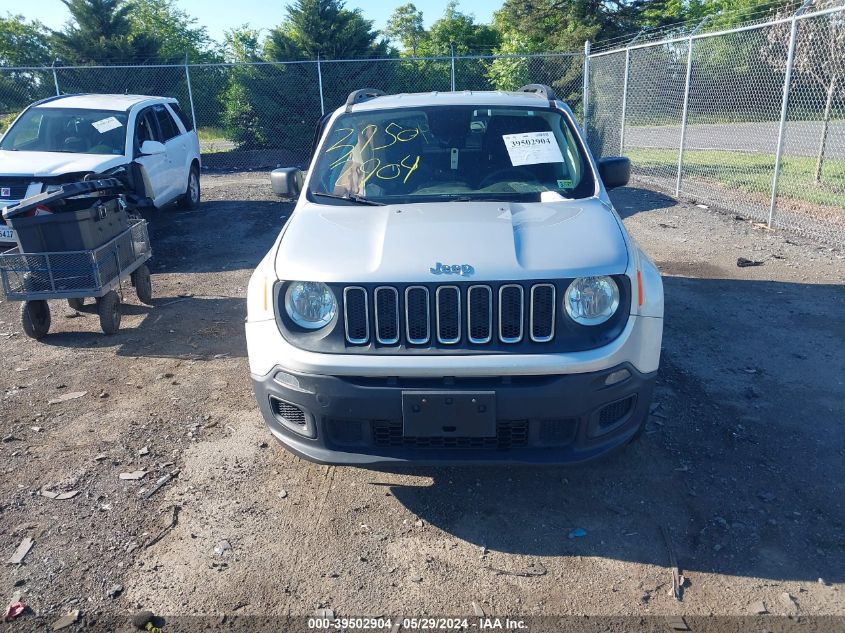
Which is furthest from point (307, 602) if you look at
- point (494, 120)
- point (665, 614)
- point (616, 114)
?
point (616, 114)

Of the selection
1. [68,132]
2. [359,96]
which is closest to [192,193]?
[68,132]

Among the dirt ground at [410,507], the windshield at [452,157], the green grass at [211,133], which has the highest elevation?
the windshield at [452,157]

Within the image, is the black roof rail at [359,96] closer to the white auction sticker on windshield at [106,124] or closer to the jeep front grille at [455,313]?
the jeep front grille at [455,313]

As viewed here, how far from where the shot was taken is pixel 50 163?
8289mm

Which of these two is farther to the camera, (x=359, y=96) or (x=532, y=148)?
(x=359, y=96)

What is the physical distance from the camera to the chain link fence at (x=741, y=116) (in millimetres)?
10016

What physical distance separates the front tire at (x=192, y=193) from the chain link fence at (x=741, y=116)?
812 cm

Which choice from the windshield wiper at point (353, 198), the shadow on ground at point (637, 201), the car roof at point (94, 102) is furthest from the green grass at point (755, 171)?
the car roof at point (94, 102)

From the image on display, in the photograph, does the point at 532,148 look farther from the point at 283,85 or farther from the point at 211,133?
the point at 211,133

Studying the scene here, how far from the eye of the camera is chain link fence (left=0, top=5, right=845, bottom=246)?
1044 centimetres

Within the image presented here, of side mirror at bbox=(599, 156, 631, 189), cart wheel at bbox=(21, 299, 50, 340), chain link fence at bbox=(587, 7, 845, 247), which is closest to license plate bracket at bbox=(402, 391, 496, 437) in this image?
side mirror at bbox=(599, 156, 631, 189)

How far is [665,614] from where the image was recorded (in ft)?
9.25

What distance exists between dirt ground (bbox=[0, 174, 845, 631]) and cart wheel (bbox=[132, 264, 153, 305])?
1224 mm

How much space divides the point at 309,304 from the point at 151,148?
7394 mm
